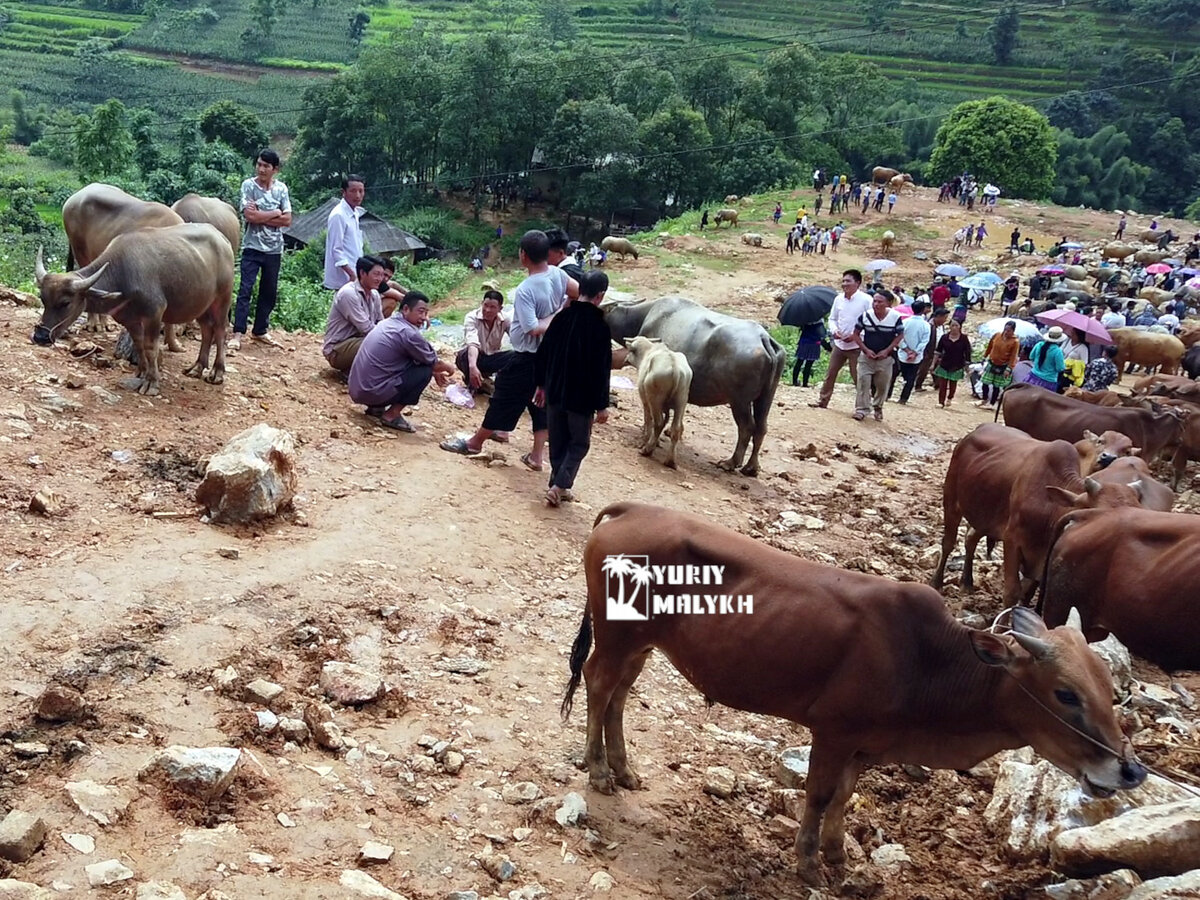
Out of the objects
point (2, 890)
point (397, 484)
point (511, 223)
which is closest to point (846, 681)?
point (2, 890)

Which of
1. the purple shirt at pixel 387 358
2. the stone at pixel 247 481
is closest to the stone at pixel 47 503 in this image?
the stone at pixel 247 481

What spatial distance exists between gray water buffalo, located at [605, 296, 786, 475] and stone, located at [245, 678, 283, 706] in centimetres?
686

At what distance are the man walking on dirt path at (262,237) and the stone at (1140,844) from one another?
338 inches

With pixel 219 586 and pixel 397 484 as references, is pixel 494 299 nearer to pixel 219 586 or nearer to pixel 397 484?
pixel 397 484

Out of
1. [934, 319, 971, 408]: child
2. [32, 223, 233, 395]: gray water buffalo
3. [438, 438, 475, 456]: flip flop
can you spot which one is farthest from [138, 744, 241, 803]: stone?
[934, 319, 971, 408]: child

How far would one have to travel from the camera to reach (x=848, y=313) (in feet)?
44.7

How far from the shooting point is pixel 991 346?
51.8ft

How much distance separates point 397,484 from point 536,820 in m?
3.95

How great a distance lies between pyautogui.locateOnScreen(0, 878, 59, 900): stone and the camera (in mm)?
3615

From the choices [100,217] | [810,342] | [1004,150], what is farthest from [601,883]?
[1004,150]

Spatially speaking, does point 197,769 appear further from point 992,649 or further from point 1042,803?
point 1042,803

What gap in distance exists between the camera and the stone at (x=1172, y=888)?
3949 mm

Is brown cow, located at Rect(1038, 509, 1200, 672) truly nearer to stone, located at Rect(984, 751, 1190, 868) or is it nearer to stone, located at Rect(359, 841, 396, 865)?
stone, located at Rect(984, 751, 1190, 868)

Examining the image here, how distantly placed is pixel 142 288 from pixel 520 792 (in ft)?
19.8
